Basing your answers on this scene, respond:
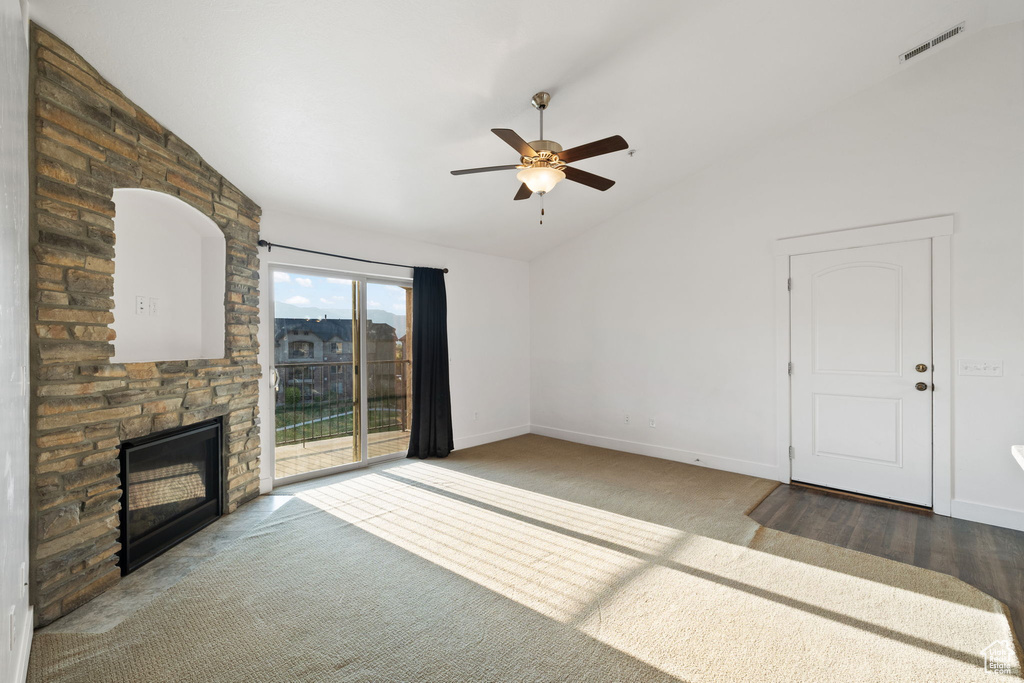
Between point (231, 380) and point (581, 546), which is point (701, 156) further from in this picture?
point (231, 380)

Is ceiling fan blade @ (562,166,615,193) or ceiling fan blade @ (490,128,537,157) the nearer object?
ceiling fan blade @ (490,128,537,157)

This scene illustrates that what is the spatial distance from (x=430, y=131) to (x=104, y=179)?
1.97m

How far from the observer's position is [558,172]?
2.84 meters

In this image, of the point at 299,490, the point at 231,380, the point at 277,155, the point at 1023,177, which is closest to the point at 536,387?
the point at 299,490

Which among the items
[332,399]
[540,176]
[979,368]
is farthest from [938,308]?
[332,399]

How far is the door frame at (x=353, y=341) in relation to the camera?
160 inches

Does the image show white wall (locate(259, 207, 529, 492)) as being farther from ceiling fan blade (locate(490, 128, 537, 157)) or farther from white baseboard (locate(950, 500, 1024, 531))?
white baseboard (locate(950, 500, 1024, 531))

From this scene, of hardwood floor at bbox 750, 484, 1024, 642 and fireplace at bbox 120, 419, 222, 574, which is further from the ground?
fireplace at bbox 120, 419, 222, 574

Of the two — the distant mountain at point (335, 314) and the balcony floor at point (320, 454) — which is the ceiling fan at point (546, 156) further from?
the balcony floor at point (320, 454)

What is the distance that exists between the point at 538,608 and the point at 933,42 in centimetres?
473

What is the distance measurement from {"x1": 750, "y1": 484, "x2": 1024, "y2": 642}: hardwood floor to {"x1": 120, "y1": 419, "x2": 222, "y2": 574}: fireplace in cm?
410

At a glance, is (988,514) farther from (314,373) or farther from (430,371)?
(314,373)

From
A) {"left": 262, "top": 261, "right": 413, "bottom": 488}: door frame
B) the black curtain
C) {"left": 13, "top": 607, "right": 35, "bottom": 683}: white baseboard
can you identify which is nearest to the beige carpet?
{"left": 13, "top": 607, "right": 35, "bottom": 683}: white baseboard

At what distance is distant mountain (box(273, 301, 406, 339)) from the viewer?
420 centimetres
